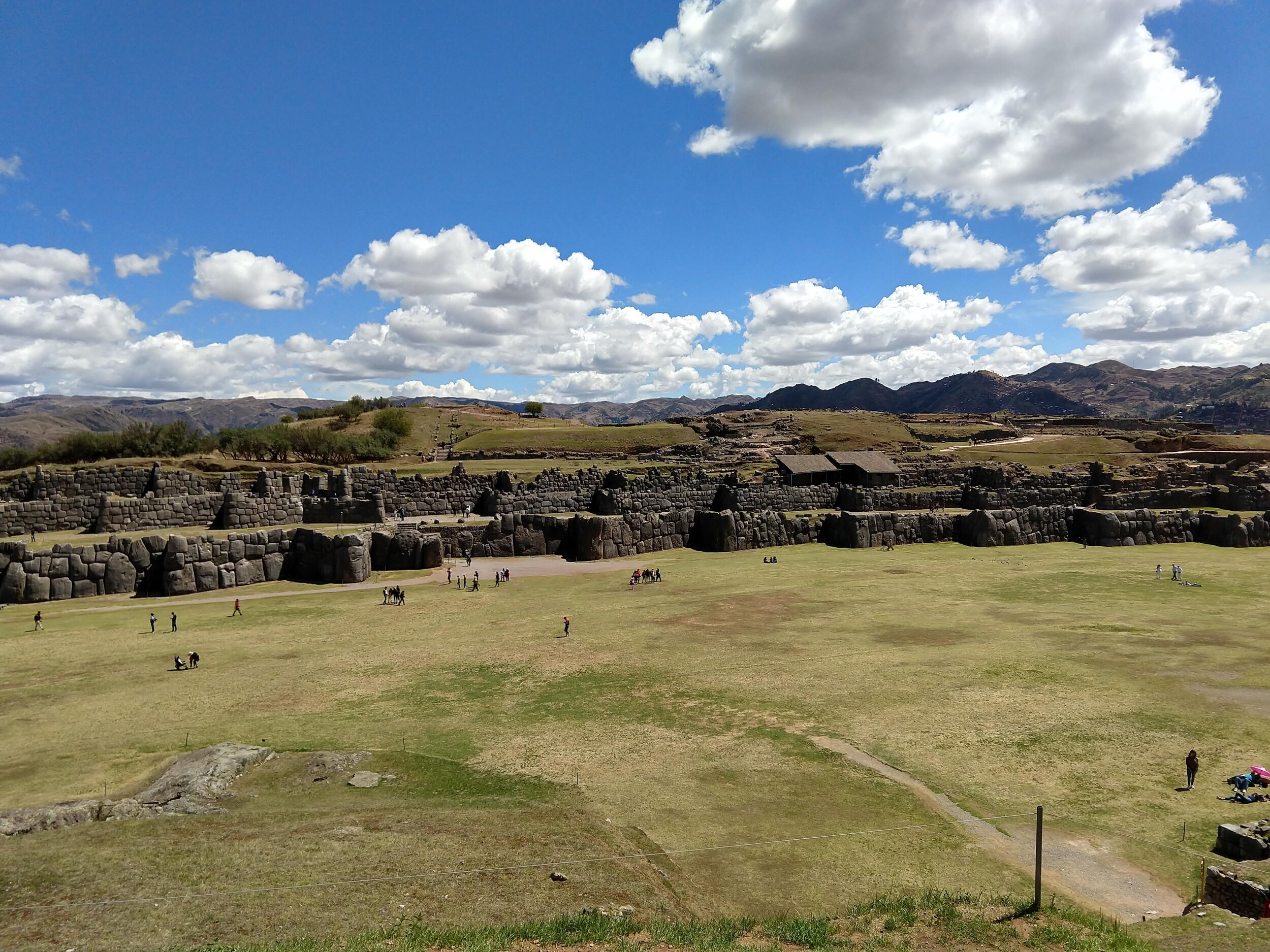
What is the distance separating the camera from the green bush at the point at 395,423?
104938 mm

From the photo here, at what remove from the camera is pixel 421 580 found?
35.5 meters

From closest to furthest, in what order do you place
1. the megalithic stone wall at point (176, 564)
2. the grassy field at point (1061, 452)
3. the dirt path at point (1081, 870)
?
the dirt path at point (1081, 870) → the megalithic stone wall at point (176, 564) → the grassy field at point (1061, 452)

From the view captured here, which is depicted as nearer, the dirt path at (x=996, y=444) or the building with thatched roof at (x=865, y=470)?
the building with thatched roof at (x=865, y=470)

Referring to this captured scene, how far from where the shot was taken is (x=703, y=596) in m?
31.3

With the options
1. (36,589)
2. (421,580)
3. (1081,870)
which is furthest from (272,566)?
(1081,870)

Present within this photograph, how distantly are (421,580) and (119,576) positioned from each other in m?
13.1

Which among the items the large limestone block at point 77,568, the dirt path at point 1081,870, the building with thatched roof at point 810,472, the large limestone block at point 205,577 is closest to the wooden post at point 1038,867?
the dirt path at point 1081,870

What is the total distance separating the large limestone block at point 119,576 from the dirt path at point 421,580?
1.47 ft

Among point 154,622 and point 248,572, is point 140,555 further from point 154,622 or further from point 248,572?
point 154,622

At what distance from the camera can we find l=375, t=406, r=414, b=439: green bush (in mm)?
104938

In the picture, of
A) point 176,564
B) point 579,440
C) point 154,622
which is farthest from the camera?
point 579,440

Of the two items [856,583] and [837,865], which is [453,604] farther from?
[837,865]

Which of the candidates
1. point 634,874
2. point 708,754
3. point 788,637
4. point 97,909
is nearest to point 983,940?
point 634,874

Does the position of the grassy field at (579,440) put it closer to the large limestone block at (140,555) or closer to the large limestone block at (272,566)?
the large limestone block at (272,566)
